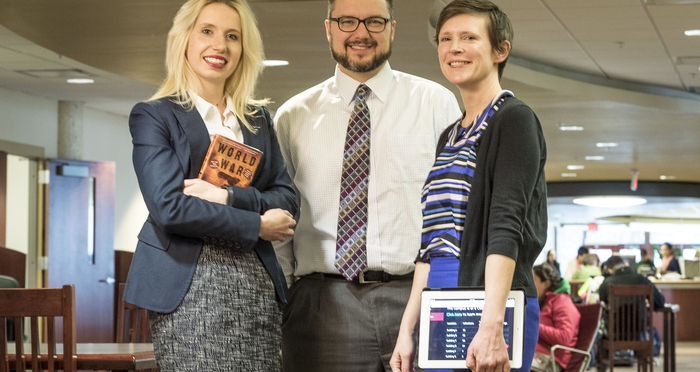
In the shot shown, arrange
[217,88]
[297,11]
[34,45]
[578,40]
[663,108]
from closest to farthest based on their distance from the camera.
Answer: [217,88] → [297,11] → [34,45] → [578,40] → [663,108]

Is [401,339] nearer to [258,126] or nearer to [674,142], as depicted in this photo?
[258,126]

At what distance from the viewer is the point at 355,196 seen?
83.0 inches

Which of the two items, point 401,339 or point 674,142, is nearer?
point 401,339

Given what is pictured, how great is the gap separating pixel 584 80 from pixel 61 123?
6.59 m

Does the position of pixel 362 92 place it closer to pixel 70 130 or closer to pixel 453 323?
pixel 453 323

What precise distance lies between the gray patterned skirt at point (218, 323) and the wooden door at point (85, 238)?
26.3ft

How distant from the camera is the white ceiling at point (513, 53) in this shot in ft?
18.4

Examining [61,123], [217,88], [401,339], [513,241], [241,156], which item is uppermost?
[61,123]

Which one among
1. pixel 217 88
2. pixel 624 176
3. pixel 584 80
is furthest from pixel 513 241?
pixel 624 176

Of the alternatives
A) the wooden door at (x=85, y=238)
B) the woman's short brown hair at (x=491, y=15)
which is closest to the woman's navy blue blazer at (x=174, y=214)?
the woman's short brown hair at (x=491, y=15)

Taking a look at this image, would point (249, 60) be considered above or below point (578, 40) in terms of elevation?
below

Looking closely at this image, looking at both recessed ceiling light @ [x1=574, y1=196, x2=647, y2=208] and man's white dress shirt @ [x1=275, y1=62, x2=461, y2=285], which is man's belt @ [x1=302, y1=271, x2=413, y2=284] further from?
recessed ceiling light @ [x1=574, y1=196, x2=647, y2=208]

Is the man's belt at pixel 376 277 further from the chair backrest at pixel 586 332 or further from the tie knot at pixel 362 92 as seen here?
the chair backrest at pixel 586 332

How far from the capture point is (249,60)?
6.24 feet
